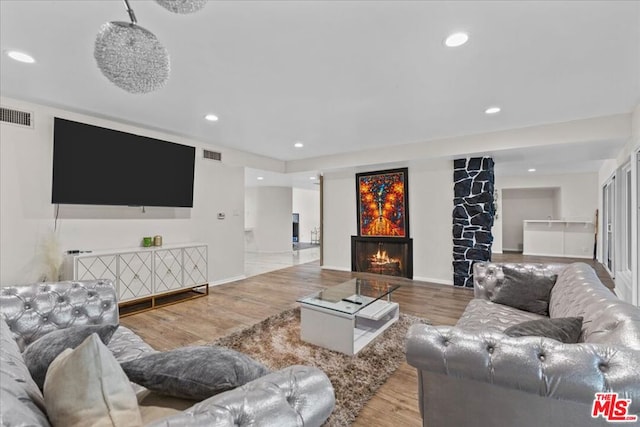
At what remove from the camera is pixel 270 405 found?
80cm

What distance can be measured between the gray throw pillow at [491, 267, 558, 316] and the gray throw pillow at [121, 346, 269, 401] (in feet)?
7.70

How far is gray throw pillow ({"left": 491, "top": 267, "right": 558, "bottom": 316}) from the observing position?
237 cm

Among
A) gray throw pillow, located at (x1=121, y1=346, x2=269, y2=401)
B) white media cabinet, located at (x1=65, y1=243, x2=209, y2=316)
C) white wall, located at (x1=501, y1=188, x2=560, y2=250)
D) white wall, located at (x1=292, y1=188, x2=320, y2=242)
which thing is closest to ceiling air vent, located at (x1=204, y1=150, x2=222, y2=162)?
white media cabinet, located at (x1=65, y1=243, x2=209, y2=316)

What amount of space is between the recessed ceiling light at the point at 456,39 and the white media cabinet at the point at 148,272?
418 centimetres

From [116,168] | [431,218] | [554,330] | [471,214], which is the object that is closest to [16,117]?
[116,168]

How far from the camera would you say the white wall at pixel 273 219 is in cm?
967

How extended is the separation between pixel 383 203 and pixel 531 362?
506 cm

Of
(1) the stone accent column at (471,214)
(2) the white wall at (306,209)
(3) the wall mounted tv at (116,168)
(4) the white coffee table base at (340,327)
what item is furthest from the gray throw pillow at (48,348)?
(2) the white wall at (306,209)

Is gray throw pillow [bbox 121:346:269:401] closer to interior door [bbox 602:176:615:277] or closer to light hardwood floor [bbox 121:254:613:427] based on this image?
light hardwood floor [bbox 121:254:613:427]

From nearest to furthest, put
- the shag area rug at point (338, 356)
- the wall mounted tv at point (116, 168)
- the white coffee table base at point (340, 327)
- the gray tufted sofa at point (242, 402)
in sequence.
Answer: the gray tufted sofa at point (242, 402)
the shag area rug at point (338, 356)
the white coffee table base at point (340, 327)
the wall mounted tv at point (116, 168)

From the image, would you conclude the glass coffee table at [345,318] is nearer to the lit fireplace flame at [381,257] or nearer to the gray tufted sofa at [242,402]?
the gray tufted sofa at [242,402]

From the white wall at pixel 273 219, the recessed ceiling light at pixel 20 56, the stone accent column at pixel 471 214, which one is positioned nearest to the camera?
the recessed ceiling light at pixel 20 56

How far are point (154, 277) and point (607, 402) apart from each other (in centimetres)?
445

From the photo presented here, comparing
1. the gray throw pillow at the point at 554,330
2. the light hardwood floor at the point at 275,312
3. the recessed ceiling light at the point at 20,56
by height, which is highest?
the recessed ceiling light at the point at 20,56
